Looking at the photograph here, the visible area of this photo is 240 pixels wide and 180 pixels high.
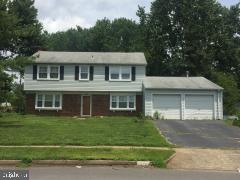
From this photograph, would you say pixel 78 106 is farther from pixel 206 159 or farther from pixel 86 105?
pixel 206 159

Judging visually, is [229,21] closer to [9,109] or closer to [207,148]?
[9,109]

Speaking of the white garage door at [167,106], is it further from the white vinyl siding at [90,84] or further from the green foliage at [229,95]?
the green foliage at [229,95]

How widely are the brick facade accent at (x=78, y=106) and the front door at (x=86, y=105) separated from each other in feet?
1.15

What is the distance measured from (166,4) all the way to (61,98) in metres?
25.3

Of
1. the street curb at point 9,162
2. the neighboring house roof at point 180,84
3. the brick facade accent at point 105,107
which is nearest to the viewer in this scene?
the street curb at point 9,162

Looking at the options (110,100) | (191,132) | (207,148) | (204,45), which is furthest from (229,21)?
(207,148)

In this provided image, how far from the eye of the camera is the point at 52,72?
129 feet

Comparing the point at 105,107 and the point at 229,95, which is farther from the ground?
the point at 229,95

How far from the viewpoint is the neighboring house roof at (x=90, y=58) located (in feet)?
128

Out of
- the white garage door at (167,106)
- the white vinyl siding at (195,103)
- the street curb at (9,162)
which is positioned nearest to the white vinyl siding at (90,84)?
the white vinyl siding at (195,103)

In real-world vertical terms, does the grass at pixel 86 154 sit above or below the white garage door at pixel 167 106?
below

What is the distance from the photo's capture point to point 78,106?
3900 cm

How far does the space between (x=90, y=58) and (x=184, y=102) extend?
9407mm

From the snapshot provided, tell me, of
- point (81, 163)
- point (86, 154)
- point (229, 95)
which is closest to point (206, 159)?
point (86, 154)
